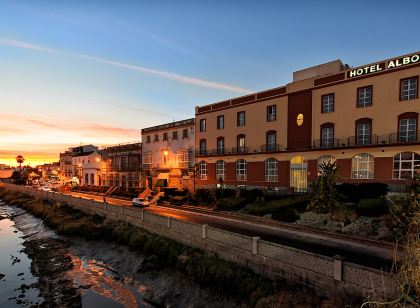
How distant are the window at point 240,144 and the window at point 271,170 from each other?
4739mm

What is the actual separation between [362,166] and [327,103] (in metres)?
8.55

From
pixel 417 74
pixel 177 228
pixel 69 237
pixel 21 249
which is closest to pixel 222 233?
pixel 177 228

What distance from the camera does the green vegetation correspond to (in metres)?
12.0

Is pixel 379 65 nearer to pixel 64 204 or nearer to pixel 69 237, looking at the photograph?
pixel 69 237

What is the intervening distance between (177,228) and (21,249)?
16972mm

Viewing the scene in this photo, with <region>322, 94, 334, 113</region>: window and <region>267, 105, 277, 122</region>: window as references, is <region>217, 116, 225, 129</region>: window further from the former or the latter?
<region>322, 94, 334, 113</region>: window

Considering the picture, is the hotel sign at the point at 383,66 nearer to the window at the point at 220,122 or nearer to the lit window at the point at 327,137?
the lit window at the point at 327,137

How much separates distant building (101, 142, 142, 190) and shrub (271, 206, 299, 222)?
35.6 meters

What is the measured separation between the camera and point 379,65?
27797 millimetres

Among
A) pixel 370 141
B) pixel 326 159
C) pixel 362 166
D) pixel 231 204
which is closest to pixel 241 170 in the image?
pixel 231 204

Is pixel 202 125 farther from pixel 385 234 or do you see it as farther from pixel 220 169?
pixel 385 234

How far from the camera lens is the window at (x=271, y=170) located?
3597cm

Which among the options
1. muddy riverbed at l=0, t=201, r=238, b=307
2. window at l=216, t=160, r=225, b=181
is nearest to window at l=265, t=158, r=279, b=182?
window at l=216, t=160, r=225, b=181

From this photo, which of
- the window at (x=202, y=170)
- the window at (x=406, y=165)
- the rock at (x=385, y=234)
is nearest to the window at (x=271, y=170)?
the window at (x=202, y=170)
